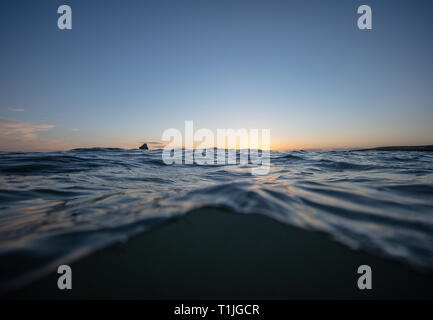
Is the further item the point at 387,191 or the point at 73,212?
the point at 387,191

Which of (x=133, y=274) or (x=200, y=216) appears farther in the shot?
(x=200, y=216)

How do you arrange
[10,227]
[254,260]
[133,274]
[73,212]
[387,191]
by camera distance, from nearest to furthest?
1. [133,274]
2. [254,260]
3. [10,227]
4. [73,212]
5. [387,191]

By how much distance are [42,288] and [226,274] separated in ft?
3.01

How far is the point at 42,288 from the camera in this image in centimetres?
91

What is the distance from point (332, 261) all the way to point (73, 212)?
90.3 inches

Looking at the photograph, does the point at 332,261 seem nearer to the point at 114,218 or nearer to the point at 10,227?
the point at 114,218

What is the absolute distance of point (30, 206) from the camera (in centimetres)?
222

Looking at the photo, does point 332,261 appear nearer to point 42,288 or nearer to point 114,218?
point 42,288
